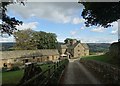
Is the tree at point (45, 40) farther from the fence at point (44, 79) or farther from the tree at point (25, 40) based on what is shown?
the fence at point (44, 79)

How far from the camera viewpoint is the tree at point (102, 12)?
23358 mm

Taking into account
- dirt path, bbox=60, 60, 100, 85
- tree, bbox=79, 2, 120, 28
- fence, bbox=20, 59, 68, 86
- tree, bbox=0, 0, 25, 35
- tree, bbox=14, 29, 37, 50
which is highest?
tree, bbox=14, 29, 37, 50

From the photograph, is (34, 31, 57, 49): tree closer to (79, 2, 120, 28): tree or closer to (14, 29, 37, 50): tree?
(14, 29, 37, 50): tree

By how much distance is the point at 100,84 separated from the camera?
17.5 meters

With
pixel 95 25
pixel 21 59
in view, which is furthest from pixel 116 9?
pixel 21 59

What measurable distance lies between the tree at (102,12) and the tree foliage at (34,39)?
68167 millimetres

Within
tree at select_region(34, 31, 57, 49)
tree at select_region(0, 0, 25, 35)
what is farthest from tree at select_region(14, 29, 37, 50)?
→ tree at select_region(0, 0, 25, 35)

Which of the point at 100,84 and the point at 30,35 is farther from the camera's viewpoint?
the point at 30,35

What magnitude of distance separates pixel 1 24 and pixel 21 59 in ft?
227

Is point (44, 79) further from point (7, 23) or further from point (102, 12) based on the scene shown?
point (102, 12)

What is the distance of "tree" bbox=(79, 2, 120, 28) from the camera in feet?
76.6

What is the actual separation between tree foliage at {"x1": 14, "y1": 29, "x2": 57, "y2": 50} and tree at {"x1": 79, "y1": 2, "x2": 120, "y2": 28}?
68.2 meters

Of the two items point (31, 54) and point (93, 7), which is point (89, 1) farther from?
point (31, 54)

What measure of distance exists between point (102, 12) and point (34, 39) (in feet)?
273
